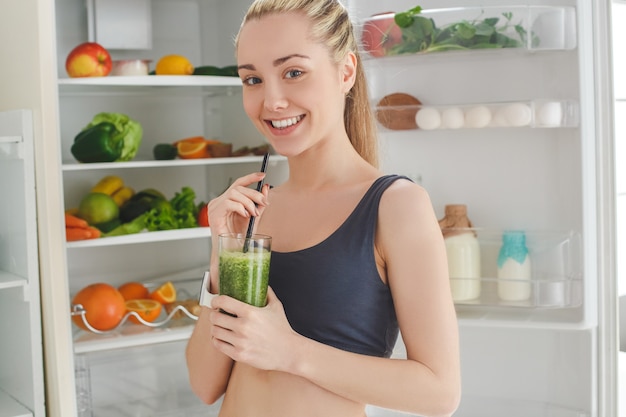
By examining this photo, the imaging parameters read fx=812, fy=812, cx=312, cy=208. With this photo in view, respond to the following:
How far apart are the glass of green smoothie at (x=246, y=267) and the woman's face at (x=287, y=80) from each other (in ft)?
Answer: 0.50

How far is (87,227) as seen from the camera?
2125 millimetres

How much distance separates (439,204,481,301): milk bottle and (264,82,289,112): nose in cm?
112

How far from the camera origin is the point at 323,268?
3.42ft

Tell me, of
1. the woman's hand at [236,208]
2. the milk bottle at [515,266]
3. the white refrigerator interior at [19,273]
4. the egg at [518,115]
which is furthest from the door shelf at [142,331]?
the woman's hand at [236,208]

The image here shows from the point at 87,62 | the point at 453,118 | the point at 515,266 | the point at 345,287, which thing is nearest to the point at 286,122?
the point at 345,287

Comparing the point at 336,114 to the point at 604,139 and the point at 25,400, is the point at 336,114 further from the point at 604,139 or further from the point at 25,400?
the point at 25,400

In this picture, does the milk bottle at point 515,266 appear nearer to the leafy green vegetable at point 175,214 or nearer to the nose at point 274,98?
the leafy green vegetable at point 175,214

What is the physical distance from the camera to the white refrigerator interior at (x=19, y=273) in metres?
2.04

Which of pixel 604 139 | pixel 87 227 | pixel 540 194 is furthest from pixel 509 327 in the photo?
pixel 87 227

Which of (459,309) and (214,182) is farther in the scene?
(214,182)

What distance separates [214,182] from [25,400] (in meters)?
0.96

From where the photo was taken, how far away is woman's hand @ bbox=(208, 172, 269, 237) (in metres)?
1.08

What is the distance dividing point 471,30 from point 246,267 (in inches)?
49.0

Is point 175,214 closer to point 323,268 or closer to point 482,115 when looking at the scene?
point 482,115
